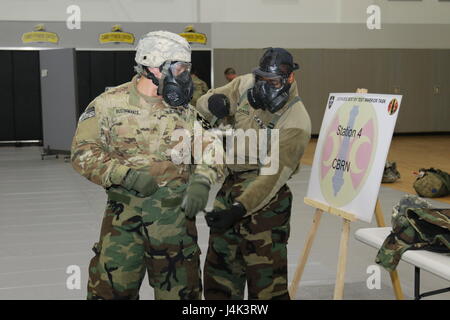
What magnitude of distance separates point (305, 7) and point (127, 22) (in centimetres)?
473

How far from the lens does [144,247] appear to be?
2.66 meters

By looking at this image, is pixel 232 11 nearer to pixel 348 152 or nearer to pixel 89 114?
pixel 348 152

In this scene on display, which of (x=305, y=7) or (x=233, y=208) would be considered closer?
(x=233, y=208)

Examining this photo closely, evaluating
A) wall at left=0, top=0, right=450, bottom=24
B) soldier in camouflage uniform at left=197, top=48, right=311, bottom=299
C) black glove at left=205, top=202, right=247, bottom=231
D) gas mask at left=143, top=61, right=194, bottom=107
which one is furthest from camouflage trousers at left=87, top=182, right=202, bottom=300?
wall at left=0, top=0, right=450, bottom=24

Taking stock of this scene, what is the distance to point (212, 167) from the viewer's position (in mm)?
2633

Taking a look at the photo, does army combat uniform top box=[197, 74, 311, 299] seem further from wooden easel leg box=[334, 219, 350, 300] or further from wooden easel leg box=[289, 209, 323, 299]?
wooden easel leg box=[289, 209, 323, 299]

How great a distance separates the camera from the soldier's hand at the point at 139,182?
2479 millimetres

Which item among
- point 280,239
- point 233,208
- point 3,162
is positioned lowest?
point 3,162

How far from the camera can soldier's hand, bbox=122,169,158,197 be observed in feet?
8.13

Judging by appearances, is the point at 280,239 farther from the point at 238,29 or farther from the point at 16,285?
the point at 238,29

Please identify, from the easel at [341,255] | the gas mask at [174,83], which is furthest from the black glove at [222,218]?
the easel at [341,255]

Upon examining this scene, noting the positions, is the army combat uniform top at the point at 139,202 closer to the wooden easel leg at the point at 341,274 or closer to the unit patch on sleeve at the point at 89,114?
the unit patch on sleeve at the point at 89,114
